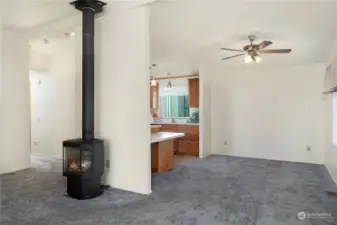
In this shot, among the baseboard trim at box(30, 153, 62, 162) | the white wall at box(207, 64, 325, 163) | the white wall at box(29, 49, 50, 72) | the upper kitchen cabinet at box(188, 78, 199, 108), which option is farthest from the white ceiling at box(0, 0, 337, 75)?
the baseboard trim at box(30, 153, 62, 162)

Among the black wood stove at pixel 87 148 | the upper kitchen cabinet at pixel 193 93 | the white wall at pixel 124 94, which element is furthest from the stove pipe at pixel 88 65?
the upper kitchen cabinet at pixel 193 93

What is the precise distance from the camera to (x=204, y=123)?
274 inches

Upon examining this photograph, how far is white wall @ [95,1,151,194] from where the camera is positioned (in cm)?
374

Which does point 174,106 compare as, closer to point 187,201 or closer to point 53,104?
point 53,104

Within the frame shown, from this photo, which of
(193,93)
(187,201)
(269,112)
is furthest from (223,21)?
(193,93)

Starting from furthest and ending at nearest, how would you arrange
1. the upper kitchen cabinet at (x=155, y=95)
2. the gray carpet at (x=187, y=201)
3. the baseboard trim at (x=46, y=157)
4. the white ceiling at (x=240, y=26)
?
the upper kitchen cabinet at (x=155, y=95), the baseboard trim at (x=46, y=157), the white ceiling at (x=240, y=26), the gray carpet at (x=187, y=201)

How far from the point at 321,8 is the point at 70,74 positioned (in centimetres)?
497

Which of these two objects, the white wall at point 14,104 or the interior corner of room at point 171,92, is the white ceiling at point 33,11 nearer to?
the interior corner of room at point 171,92

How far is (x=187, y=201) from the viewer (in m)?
3.47

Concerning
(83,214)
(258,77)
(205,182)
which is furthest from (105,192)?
(258,77)

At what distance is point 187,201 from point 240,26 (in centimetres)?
270

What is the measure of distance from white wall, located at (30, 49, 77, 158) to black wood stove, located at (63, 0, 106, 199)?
8.36ft

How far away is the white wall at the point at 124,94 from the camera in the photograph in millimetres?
3736

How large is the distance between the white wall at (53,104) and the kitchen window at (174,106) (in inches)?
138
